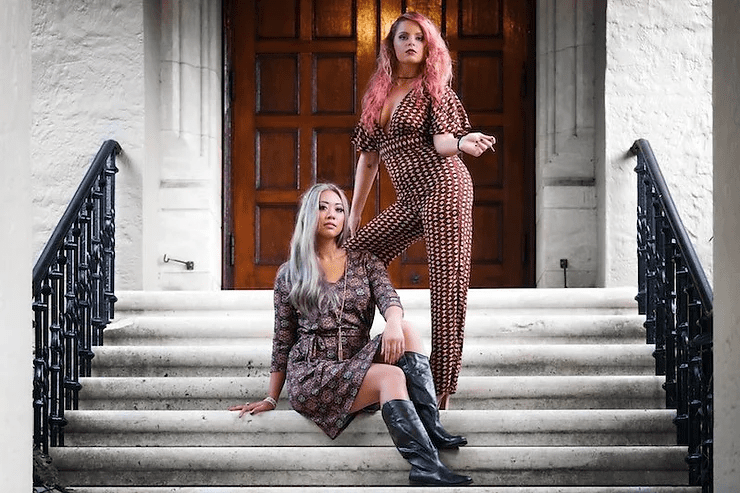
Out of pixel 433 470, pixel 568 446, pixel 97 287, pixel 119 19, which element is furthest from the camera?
pixel 119 19

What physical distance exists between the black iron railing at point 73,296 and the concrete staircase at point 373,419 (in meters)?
0.09

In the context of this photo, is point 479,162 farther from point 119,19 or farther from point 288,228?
point 119,19

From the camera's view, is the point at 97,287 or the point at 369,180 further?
the point at 97,287

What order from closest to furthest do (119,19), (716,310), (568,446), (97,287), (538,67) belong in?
(716,310) < (568,446) < (97,287) < (119,19) < (538,67)

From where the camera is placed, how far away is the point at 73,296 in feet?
19.0

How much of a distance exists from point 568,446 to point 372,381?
88cm

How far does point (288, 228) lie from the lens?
803 cm

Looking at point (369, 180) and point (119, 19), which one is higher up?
point (119, 19)

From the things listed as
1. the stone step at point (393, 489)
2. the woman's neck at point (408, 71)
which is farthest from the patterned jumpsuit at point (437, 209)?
the stone step at point (393, 489)

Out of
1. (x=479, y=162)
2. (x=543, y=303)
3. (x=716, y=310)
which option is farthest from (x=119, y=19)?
(x=716, y=310)

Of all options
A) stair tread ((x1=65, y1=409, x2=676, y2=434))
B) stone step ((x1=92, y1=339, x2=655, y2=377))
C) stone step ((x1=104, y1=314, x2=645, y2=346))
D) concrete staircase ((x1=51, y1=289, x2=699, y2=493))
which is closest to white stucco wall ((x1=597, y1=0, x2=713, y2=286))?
concrete staircase ((x1=51, y1=289, x2=699, y2=493))

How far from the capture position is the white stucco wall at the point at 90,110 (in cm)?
722

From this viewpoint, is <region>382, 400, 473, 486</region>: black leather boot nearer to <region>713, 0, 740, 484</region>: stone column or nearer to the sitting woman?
the sitting woman

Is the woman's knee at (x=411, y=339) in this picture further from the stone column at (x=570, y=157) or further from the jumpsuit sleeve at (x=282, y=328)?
the stone column at (x=570, y=157)
